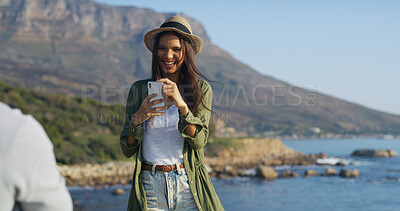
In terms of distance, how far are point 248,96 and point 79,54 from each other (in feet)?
158

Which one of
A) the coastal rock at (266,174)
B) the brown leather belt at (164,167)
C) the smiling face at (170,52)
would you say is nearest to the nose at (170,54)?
the smiling face at (170,52)

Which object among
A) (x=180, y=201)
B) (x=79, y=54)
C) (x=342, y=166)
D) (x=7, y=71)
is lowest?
(x=342, y=166)

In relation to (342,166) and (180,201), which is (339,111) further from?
(180,201)

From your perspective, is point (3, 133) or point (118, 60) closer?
point (3, 133)

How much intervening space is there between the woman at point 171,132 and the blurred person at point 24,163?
1.41 meters

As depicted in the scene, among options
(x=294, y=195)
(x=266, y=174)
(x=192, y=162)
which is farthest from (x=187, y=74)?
(x=266, y=174)

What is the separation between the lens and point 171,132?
2551 millimetres

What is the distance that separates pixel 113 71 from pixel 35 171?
12661 cm

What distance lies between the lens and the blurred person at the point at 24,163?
94cm

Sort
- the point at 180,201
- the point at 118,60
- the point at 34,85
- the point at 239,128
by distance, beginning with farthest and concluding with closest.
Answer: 1. the point at 118,60
2. the point at 239,128
3. the point at 34,85
4. the point at 180,201

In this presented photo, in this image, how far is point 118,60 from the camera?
146750 millimetres

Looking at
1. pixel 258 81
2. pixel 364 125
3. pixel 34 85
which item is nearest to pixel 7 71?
pixel 34 85

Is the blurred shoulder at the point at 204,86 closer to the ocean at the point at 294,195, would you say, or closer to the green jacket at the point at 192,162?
the green jacket at the point at 192,162

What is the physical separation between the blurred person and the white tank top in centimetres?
153
